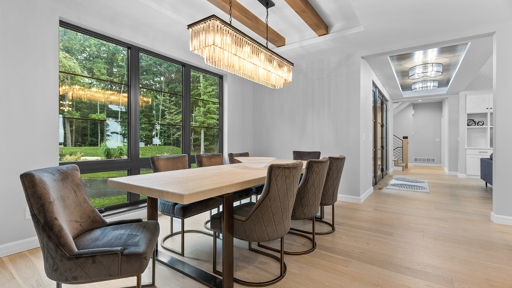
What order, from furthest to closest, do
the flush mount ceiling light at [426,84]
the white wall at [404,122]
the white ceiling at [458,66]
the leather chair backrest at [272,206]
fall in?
the white wall at [404,122], the flush mount ceiling light at [426,84], the white ceiling at [458,66], the leather chair backrest at [272,206]

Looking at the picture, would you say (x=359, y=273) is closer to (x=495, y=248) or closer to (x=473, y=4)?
(x=495, y=248)

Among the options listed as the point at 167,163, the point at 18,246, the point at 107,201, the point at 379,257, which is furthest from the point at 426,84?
the point at 18,246

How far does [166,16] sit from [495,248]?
419 centimetres

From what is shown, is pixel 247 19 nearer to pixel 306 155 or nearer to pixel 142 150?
pixel 306 155

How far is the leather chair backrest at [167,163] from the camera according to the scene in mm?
2459

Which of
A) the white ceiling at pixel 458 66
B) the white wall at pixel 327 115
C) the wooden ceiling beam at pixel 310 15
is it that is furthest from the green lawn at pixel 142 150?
the white ceiling at pixel 458 66

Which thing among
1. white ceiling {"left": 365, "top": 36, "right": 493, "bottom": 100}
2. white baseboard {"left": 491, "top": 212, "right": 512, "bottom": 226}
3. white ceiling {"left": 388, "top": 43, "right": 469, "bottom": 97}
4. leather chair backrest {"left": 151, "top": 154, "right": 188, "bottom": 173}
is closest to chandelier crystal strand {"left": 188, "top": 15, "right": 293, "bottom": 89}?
leather chair backrest {"left": 151, "top": 154, "right": 188, "bottom": 173}

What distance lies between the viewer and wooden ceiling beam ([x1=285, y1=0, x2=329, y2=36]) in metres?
2.75

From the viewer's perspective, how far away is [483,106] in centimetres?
637

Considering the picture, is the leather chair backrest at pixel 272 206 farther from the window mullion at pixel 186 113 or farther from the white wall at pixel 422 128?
the white wall at pixel 422 128

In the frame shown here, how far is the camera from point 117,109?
3.12m

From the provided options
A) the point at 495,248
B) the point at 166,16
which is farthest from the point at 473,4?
the point at 166,16

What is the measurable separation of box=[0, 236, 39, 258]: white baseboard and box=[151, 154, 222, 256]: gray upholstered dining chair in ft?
3.78

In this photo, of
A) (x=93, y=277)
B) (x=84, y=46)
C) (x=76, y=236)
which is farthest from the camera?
(x=84, y=46)
